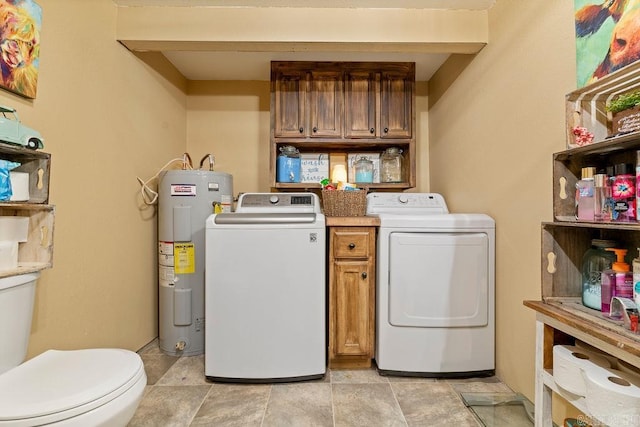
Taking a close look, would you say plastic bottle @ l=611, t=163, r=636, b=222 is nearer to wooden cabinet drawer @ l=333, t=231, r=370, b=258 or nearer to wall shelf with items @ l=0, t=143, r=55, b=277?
wooden cabinet drawer @ l=333, t=231, r=370, b=258

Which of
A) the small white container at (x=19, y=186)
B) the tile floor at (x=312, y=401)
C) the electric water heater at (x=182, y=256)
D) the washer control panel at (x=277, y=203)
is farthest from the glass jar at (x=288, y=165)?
the small white container at (x=19, y=186)

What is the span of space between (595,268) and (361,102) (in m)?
1.85

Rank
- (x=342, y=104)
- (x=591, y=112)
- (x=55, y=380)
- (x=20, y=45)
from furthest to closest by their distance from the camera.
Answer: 1. (x=342, y=104)
2. (x=20, y=45)
3. (x=591, y=112)
4. (x=55, y=380)

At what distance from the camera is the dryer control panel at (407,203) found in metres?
2.30

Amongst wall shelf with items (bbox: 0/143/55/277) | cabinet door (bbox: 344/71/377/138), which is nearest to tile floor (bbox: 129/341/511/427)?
wall shelf with items (bbox: 0/143/55/277)

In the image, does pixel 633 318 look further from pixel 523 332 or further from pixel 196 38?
pixel 196 38

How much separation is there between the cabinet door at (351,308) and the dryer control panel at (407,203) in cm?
55

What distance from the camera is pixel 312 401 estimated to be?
1.64 metres

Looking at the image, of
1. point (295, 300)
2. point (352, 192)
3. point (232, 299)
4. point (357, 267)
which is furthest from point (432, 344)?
point (232, 299)

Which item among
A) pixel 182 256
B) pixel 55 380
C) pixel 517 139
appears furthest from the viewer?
pixel 182 256

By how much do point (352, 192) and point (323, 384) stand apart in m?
1.18

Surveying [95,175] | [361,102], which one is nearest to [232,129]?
[361,102]

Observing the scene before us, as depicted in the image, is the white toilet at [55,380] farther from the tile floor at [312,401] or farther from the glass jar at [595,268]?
the glass jar at [595,268]

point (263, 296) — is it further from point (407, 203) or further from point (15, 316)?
point (407, 203)
